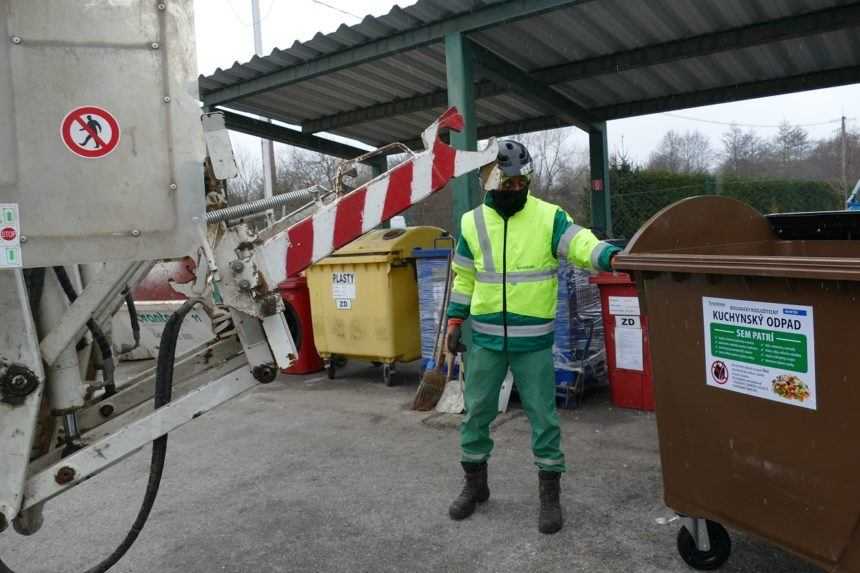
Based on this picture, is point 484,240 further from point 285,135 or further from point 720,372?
point 285,135

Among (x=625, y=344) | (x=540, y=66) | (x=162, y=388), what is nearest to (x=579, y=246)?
(x=162, y=388)

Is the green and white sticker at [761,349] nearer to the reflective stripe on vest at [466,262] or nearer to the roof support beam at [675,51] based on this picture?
the reflective stripe on vest at [466,262]

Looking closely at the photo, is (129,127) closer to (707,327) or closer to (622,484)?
(707,327)

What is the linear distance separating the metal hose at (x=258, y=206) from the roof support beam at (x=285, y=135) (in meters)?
5.51

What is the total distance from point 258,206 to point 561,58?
5014 mm

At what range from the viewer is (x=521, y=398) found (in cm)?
337

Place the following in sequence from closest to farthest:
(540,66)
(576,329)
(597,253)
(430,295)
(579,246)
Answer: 1. (597,253)
2. (579,246)
3. (576,329)
4. (430,295)
5. (540,66)

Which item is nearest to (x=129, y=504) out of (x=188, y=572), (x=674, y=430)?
(x=188, y=572)

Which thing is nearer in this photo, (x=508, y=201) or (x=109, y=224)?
(x=109, y=224)

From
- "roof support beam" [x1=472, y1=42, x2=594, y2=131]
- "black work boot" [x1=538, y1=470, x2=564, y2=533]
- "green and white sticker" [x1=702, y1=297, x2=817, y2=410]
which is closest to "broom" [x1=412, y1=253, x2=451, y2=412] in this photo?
"roof support beam" [x1=472, y1=42, x2=594, y2=131]

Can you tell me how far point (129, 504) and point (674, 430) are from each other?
3134mm

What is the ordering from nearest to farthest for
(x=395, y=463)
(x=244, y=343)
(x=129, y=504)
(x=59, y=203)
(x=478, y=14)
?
(x=59, y=203) < (x=244, y=343) < (x=129, y=504) < (x=395, y=463) < (x=478, y=14)

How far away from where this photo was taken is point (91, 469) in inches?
90.5

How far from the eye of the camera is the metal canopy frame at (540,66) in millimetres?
5418
